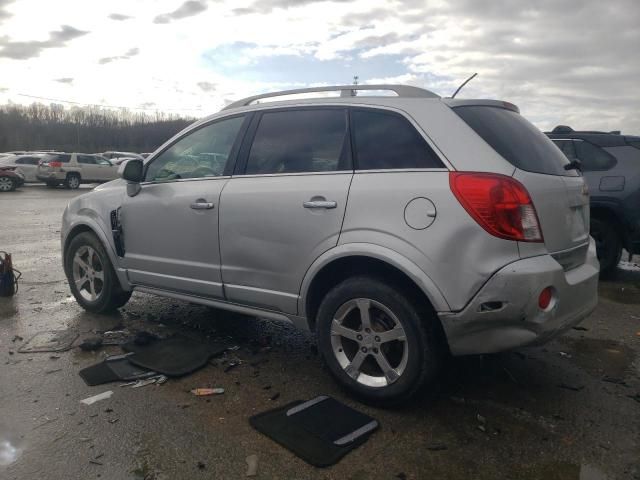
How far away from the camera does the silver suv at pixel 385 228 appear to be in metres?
2.93

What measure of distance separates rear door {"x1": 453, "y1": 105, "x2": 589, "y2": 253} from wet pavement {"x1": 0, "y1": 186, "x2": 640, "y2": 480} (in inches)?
40.8

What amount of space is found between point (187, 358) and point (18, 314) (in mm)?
2338

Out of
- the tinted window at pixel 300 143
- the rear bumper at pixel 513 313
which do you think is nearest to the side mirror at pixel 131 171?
the tinted window at pixel 300 143

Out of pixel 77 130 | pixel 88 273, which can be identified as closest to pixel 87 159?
pixel 88 273

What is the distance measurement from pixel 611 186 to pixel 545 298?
4555mm

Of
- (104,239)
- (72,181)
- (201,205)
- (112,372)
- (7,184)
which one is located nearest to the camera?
(112,372)

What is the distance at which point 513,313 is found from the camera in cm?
289

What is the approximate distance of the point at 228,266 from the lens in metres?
3.99

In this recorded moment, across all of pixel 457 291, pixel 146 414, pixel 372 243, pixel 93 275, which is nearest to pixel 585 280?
pixel 457 291

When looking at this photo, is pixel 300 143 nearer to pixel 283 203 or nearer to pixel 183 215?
pixel 283 203

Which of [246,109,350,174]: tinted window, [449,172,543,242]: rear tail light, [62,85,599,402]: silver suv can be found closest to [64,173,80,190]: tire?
[62,85,599,402]: silver suv

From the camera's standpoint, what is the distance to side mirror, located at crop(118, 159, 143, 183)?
15.1ft

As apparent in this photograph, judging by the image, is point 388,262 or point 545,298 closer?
point 545,298

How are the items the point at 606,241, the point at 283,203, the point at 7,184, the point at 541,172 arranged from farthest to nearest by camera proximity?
1. the point at 7,184
2. the point at 606,241
3. the point at 283,203
4. the point at 541,172
